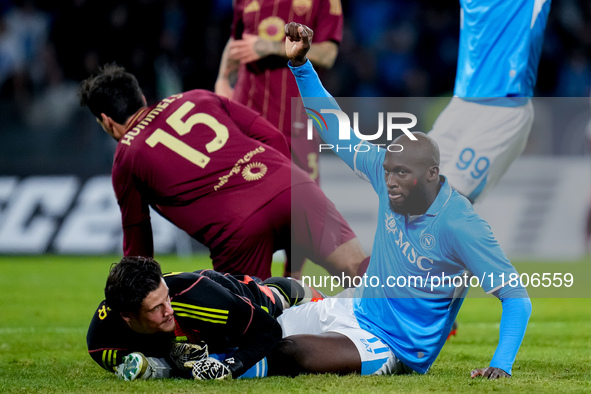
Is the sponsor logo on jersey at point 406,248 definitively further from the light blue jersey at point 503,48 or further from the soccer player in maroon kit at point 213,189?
the light blue jersey at point 503,48

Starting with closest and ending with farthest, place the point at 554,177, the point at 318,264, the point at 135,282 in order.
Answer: the point at 135,282 → the point at 318,264 → the point at 554,177


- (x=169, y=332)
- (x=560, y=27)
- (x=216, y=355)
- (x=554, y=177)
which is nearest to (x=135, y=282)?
(x=169, y=332)

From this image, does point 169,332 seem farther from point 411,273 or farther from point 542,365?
point 542,365

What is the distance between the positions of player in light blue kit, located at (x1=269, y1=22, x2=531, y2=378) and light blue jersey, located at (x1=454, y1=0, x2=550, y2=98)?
159 cm

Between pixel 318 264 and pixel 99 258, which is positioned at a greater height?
pixel 318 264

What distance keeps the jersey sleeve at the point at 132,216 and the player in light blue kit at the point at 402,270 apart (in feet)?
3.66

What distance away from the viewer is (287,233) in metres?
5.03

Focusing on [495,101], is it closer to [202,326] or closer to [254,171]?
[254,171]

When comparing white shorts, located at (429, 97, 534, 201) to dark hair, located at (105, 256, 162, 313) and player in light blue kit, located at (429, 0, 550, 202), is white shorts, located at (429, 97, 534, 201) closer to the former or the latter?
player in light blue kit, located at (429, 0, 550, 202)

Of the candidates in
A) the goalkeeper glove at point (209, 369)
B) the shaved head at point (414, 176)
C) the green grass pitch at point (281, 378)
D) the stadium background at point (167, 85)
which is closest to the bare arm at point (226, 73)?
the green grass pitch at point (281, 378)

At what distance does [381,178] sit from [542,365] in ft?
4.60

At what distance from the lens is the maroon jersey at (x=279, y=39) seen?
615cm

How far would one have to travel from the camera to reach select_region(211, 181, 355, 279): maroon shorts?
4918 mm

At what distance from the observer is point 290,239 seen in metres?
5.06
